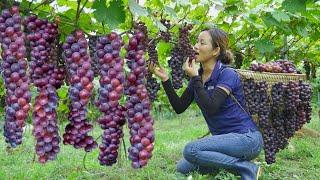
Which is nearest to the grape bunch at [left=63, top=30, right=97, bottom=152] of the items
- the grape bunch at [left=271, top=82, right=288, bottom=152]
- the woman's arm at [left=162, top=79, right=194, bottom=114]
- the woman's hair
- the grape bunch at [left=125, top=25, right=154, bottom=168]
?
the grape bunch at [left=125, top=25, right=154, bottom=168]

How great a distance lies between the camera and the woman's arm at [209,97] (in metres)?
3.83

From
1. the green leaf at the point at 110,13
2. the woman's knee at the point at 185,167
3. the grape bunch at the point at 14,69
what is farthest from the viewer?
the woman's knee at the point at 185,167

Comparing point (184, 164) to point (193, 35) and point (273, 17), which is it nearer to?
point (193, 35)

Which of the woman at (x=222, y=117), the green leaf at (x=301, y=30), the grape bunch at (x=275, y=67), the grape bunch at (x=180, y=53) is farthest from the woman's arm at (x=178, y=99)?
the green leaf at (x=301, y=30)

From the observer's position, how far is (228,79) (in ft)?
13.4

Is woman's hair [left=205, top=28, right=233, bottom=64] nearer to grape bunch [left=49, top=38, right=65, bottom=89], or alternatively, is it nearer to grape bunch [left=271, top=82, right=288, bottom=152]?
grape bunch [left=271, top=82, right=288, bottom=152]

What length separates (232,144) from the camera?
4191mm

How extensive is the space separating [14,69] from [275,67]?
3.31 meters

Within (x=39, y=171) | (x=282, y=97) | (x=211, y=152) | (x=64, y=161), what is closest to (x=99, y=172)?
(x=39, y=171)

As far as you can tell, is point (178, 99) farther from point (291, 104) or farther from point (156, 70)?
point (291, 104)

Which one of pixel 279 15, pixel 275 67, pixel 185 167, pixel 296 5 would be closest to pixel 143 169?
pixel 185 167

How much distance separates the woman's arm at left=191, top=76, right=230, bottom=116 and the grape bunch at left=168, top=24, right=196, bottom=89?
31cm

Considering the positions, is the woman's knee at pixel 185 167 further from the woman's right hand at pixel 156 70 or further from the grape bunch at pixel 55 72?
the grape bunch at pixel 55 72

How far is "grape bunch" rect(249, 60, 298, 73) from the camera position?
481 centimetres
